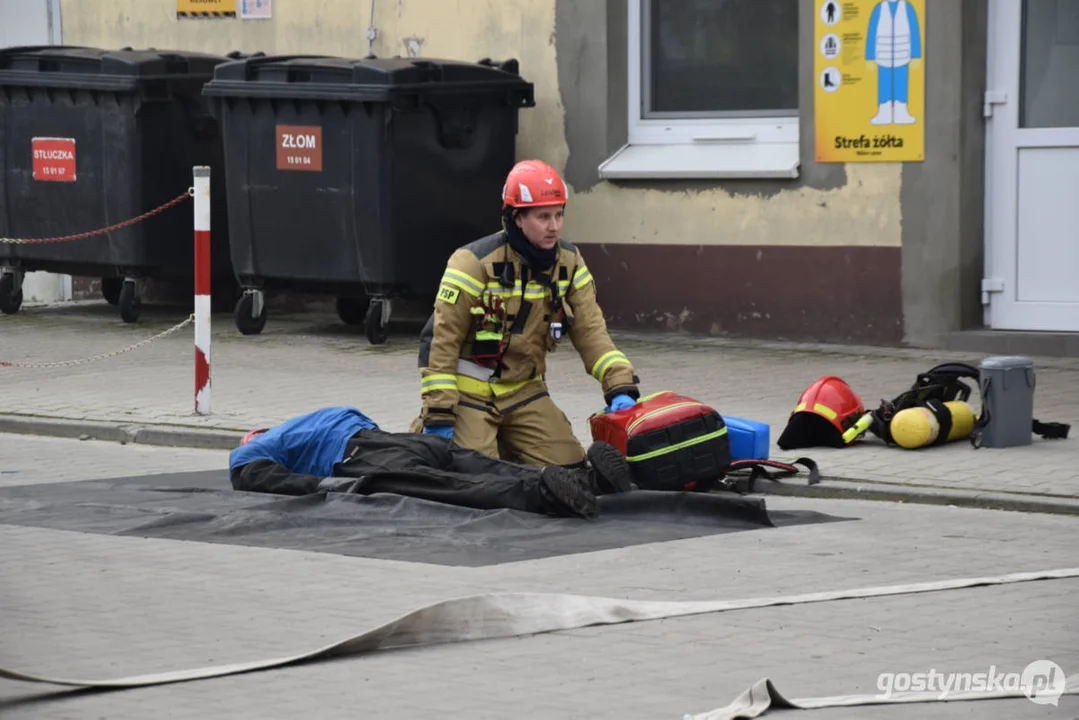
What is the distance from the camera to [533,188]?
8.88 metres

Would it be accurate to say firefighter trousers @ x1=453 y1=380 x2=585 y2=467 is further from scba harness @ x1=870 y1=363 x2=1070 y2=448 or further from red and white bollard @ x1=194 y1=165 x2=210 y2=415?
red and white bollard @ x1=194 y1=165 x2=210 y2=415

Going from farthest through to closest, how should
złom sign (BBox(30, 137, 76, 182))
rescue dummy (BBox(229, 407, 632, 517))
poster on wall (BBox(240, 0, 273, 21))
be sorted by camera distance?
poster on wall (BBox(240, 0, 273, 21)) → złom sign (BBox(30, 137, 76, 182)) → rescue dummy (BBox(229, 407, 632, 517))

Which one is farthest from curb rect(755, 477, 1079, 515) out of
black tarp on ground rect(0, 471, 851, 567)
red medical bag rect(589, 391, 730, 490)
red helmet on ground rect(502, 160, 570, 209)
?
red helmet on ground rect(502, 160, 570, 209)

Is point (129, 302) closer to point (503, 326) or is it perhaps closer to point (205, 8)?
point (205, 8)

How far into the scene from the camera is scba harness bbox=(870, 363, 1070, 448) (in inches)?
386

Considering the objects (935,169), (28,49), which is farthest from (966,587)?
(28,49)

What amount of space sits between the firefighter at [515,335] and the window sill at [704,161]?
502cm

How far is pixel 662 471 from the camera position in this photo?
8758mm

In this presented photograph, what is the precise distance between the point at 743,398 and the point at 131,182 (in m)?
5.68

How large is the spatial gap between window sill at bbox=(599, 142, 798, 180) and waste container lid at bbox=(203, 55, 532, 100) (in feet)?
2.82

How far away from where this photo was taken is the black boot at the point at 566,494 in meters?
8.12

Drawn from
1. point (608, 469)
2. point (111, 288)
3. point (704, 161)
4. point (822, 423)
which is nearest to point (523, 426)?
point (608, 469)

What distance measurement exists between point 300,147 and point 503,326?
18.6ft

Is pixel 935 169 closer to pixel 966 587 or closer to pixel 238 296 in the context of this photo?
pixel 238 296
